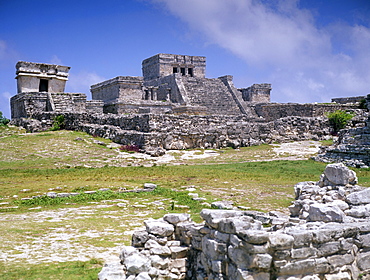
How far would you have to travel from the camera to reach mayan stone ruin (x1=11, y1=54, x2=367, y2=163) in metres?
23.3

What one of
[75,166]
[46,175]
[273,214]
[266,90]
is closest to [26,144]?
[75,166]

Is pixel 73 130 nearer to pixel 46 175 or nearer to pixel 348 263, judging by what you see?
pixel 46 175

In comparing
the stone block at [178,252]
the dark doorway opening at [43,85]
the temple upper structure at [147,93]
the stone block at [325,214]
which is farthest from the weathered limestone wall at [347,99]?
the stone block at [178,252]

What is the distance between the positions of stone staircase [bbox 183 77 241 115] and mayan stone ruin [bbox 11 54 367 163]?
11 cm

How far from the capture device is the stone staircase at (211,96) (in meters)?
36.1

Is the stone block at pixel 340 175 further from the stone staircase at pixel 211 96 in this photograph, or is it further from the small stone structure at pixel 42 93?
the stone staircase at pixel 211 96

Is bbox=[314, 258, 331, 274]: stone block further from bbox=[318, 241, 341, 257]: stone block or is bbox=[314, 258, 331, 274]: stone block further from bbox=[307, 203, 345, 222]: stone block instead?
bbox=[307, 203, 345, 222]: stone block

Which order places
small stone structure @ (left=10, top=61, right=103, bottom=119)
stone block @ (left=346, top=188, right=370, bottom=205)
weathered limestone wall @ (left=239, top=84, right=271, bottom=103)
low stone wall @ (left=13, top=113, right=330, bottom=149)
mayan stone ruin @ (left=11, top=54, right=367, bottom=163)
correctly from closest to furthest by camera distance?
stone block @ (left=346, top=188, right=370, bottom=205)
low stone wall @ (left=13, top=113, right=330, bottom=149)
mayan stone ruin @ (left=11, top=54, right=367, bottom=163)
small stone structure @ (left=10, top=61, right=103, bottom=119)
weathered limestone wall @ (left=239, top=84, right=271, bottom=103)

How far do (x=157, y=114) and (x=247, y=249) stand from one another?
1912 cm

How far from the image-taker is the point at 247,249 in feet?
16.0

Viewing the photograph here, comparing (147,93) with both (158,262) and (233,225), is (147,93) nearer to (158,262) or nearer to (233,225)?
(158,262)

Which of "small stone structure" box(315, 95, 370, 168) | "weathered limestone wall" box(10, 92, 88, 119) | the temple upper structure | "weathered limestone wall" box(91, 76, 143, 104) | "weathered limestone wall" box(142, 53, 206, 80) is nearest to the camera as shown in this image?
"small stone structure" box(315, 95, 370, 168)

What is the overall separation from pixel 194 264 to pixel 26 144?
657 inches

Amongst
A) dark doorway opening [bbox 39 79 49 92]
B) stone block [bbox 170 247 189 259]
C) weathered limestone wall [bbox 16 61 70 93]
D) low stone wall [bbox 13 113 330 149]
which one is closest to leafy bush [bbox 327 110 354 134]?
low stone wall [bbox 13 113 330 149]
